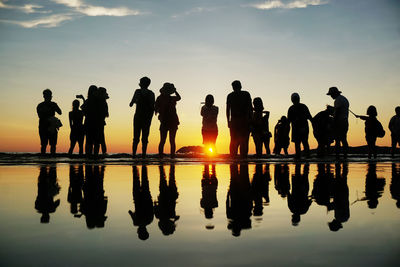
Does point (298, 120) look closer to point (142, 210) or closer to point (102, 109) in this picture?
point (102, 109)

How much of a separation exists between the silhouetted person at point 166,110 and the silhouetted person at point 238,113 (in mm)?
2061

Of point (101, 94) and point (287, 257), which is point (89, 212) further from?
point (101, 94)

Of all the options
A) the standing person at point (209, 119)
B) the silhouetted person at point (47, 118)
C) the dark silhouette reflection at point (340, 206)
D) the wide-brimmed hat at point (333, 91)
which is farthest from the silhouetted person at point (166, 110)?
the dark silhouette reflection at point (340, 206)

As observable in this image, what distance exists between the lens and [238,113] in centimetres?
1444

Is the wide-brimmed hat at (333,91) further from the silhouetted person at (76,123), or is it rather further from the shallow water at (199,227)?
the shallow water at (199,227)

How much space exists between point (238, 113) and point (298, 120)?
2912 mm

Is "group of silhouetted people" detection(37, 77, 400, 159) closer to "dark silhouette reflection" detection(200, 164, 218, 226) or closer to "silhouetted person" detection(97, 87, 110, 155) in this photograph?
"silhouetted person" detection(97, 87, 110, 155)

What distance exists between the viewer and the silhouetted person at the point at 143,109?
14820 millimetres

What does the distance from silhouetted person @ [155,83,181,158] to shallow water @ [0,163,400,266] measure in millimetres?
9977

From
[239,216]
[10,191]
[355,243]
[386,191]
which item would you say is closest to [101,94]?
[10,191]

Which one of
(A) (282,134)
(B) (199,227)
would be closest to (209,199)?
(B) (199,227)

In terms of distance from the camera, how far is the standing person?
54.6 feet

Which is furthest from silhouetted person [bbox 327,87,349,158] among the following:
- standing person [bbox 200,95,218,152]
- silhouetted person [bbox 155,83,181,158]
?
silhouetted person [bbox 155,83,181,158]

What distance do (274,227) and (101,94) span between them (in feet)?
43.4
